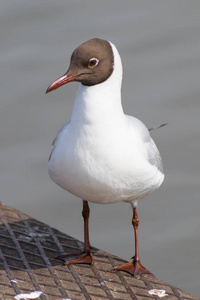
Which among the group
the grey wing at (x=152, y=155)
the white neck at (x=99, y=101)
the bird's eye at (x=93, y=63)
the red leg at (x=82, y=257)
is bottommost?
the red leg at (x=82, y=257)

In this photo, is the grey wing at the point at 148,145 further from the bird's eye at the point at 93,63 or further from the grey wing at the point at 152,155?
the bird's eye at the point at 93,63

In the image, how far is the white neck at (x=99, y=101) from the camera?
4.38 meters

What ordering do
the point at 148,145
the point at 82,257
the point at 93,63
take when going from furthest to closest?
the point at 82,257 < the point at 148,145 < the point at 93,63

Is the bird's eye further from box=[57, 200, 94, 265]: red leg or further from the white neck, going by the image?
box=[57, 200, 94, 265]: red leg

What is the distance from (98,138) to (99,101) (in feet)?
0.72

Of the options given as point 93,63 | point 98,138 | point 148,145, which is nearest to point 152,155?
point 148,145

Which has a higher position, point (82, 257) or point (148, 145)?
point (148, 145)

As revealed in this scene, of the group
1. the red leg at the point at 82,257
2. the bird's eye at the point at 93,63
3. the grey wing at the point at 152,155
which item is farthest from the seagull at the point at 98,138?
the red leg at the point at 82,257

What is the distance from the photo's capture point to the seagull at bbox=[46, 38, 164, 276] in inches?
171

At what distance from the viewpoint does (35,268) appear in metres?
4.87

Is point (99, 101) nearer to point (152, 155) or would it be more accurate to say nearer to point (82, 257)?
point (152, 155)

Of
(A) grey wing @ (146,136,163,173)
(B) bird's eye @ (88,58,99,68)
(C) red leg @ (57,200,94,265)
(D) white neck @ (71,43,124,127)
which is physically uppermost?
(B) bird's eye @ (88,58,99,68)

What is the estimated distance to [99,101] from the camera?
172 inches

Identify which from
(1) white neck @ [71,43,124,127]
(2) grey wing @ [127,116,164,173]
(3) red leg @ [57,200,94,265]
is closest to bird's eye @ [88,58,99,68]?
(1) white neck @ [71,43,124,127]
